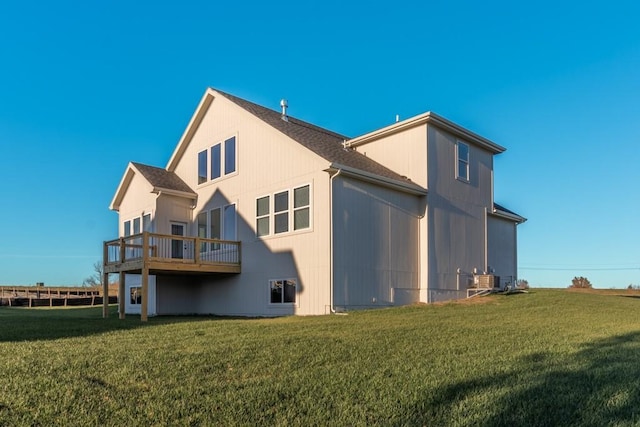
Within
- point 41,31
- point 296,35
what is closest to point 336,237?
point 296,35

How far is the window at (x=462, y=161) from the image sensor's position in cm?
1628

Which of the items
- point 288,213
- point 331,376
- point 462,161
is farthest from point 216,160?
point 331,376

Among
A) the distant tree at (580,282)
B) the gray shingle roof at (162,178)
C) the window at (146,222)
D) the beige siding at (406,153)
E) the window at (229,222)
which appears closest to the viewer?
the beige siding at (406,153)

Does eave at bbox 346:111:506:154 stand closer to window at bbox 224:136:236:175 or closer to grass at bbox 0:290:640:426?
window at bbox 224:136:236:175

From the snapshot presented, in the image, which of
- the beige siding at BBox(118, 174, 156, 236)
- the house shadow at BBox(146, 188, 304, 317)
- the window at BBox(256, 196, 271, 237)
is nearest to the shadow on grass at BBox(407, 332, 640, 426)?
the house shadow at BBox(146, 188, 304, 317)

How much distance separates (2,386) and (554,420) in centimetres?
511

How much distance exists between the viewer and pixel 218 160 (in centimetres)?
1783

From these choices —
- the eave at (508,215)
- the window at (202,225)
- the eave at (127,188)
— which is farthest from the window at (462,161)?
the eave at (127,188)

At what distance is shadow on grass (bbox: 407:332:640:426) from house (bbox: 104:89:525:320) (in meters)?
7.86

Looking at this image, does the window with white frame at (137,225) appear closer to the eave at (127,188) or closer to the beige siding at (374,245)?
the eave at (127,188)

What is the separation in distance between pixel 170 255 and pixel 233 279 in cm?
255

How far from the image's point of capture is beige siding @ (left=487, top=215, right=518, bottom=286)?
18406 millimetres

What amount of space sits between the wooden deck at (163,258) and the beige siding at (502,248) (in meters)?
9.48

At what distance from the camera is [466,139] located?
1655 cm
